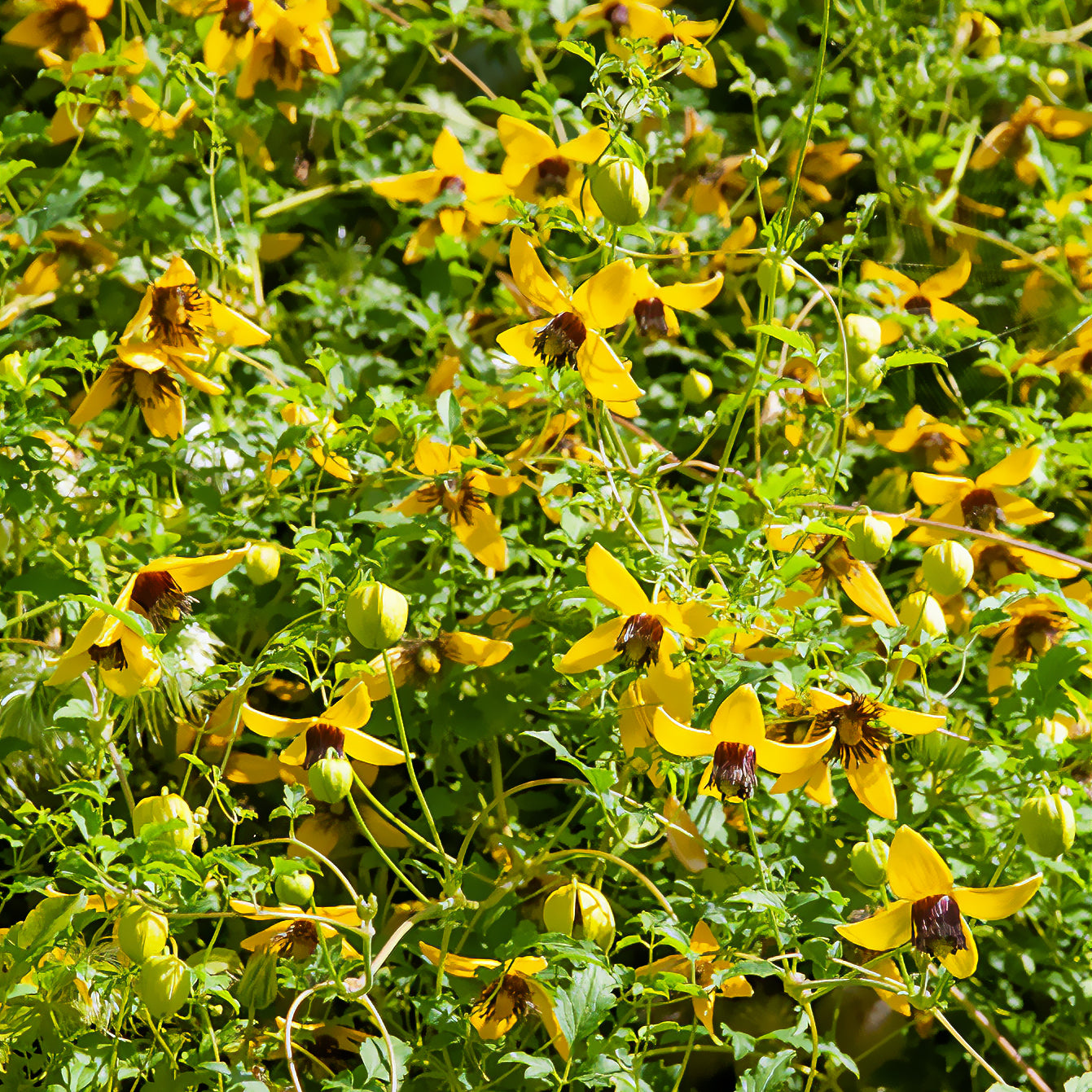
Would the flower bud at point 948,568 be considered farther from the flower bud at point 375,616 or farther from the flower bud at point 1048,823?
the flower bud at point 375,616

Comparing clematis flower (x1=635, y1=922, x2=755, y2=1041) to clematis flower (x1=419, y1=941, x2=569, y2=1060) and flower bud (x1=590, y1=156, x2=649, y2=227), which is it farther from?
flower bud (x1=590, y1=156, x2=649, y2=227)

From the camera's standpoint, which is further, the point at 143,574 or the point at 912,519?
the point at 912,519

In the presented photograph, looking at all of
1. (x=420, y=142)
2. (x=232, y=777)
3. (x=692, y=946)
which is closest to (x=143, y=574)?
(x=232, y=777)

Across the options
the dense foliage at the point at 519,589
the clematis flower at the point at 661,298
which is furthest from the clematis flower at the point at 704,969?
the clematis flower at the point at 661,298

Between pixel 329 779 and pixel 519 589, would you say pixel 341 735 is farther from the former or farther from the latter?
pixel 519 589

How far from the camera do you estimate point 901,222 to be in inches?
59.6

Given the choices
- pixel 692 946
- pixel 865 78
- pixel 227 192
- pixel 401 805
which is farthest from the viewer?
pixel 865 78

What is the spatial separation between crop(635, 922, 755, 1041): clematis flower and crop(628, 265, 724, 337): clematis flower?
456 millimetres

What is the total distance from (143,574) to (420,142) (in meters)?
0.77

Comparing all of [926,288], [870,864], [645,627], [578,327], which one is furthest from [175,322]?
[926,288]

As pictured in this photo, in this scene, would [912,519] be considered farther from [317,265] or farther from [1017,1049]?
[317,265]

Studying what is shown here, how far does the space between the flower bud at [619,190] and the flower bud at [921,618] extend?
368 mm

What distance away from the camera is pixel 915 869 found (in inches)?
28.0

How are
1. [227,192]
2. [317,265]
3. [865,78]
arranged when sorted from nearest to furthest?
[227,192], [317,265], [865,78]
